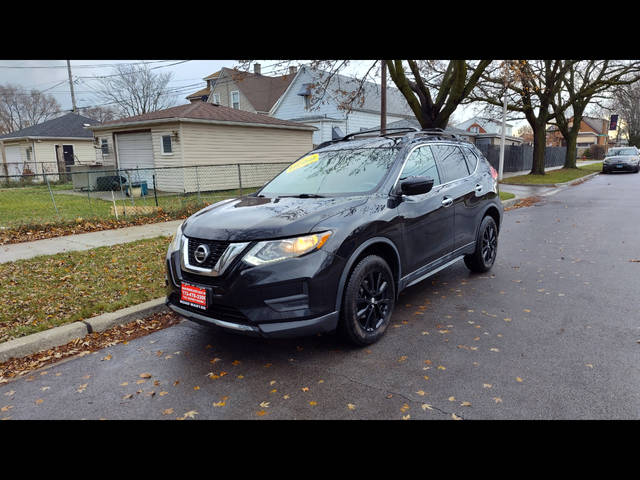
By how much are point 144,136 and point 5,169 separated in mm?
16435

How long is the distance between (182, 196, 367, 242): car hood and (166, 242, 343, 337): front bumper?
233 millimetres

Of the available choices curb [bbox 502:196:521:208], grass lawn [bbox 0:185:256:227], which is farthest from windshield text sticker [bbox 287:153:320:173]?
curb [bbox 502:196:521:208]

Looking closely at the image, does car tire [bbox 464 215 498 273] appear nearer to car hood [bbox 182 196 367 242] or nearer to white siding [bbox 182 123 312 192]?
car hood [bbox 182 196 367 242]

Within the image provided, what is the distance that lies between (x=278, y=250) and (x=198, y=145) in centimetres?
1664

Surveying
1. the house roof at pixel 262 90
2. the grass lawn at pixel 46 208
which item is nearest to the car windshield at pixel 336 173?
the grass lawn at pixel 46 208

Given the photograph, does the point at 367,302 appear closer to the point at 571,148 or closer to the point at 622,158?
the point at 622,158

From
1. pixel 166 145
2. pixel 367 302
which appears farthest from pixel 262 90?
pixel 367 302

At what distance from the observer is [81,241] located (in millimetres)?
8156

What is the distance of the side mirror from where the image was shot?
162 inches

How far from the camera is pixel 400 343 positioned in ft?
13.2

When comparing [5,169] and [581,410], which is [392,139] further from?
[5,169]

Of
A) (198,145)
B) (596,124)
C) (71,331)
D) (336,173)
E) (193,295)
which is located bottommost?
(71,331)

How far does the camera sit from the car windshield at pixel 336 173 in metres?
4.39
